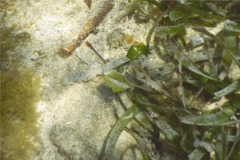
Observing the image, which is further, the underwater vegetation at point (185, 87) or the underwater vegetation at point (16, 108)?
the underwater vegetation at point (16, 108)

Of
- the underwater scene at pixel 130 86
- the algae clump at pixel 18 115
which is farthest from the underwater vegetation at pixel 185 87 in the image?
the algae clump at pixel 18 115

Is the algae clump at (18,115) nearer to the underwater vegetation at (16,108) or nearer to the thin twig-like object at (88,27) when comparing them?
the underwater vegetation at (16,108)

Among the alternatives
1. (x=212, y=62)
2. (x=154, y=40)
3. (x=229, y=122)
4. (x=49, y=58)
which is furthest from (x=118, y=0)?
(x=229, y=122)

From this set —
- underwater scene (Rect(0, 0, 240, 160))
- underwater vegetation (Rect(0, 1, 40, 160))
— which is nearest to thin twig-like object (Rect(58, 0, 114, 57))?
underwater scene (Rect(0, 0, 240, 160))

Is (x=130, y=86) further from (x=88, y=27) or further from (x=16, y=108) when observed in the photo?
(x=16, y=108)

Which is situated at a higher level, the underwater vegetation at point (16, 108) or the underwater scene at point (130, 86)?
the underwater scene at point (130, 86)

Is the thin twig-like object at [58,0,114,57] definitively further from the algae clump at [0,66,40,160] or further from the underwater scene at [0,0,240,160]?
the algae clump at [0,66,40,160]

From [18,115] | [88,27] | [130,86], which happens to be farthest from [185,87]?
[18,115]

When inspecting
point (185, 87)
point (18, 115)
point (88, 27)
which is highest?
point (185, 87)
